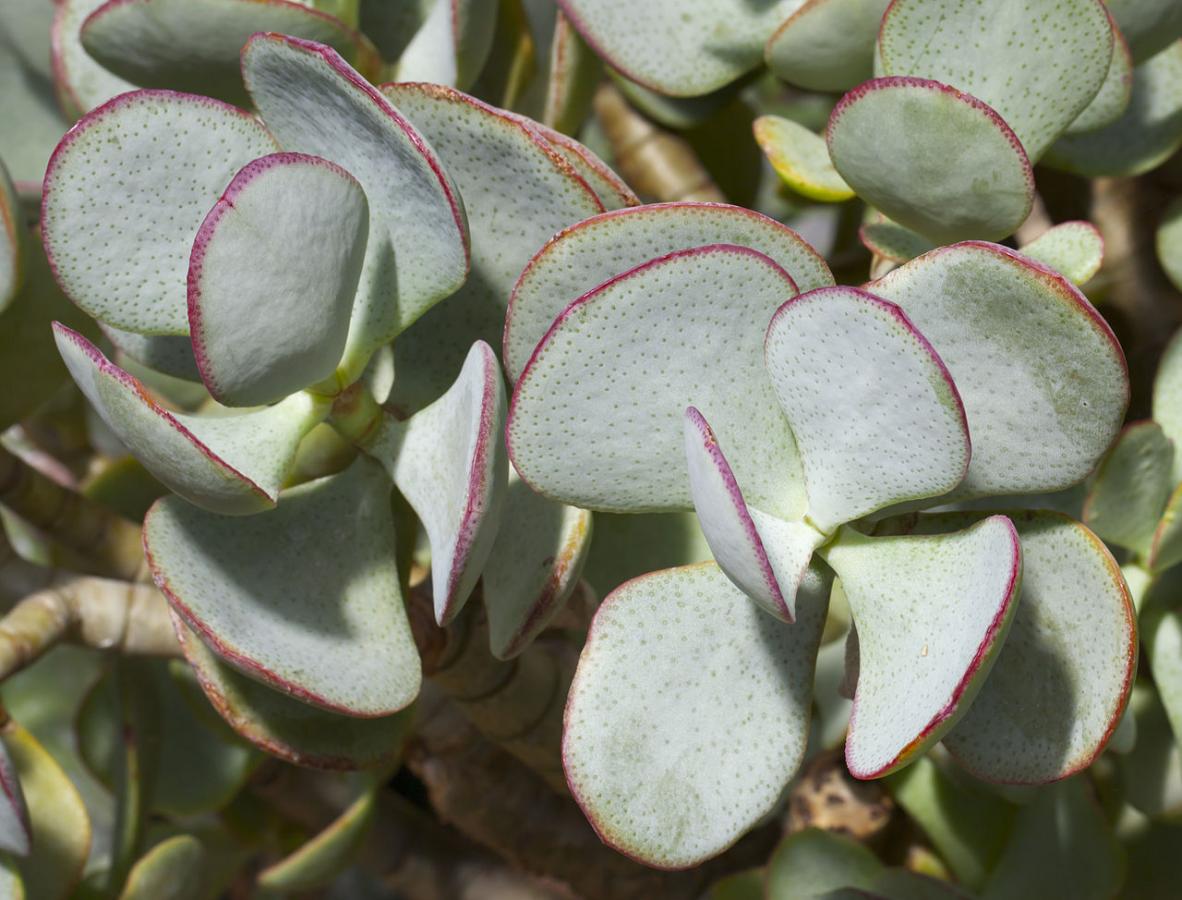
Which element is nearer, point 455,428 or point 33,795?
point 455,428

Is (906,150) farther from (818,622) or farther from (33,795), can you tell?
(33,795)

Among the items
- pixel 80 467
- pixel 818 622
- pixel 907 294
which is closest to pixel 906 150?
pixel 907 294

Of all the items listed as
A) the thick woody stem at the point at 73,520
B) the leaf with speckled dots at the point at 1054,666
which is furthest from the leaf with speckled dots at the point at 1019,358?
the thick woody stem at the point at 73,520

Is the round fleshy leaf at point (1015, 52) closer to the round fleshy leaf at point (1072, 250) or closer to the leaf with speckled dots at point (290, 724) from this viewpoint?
the round fleshy leaf at point (1072, 250)

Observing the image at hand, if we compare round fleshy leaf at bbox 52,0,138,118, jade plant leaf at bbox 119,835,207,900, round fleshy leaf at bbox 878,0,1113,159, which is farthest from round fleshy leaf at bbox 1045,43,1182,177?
jade plant leaf at bbox 119,835,207,900

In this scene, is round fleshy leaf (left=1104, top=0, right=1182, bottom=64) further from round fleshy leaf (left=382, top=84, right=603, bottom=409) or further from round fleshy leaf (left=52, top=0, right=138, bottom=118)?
round fleshy leaf (left=52, top=0, right=138, bottom=118)

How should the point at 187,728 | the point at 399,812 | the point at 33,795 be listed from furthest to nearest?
1. the point at 399,812
2. the point at 187,728
3. the point at 33,795
